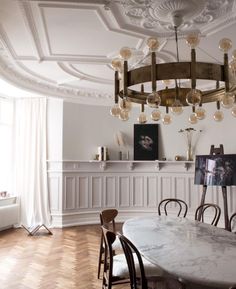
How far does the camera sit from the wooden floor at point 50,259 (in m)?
3.30

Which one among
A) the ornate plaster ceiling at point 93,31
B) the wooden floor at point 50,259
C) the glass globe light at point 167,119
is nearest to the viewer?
the ornate plaster ceiling at point 93,31

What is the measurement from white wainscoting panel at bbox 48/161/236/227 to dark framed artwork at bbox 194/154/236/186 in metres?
0.68

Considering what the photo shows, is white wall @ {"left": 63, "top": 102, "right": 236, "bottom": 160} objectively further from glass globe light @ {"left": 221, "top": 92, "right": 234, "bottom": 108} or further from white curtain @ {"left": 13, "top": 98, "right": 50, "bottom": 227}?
glass globe light @ {"left": 221, "top": 92, "right": 234, "bottom": 108}

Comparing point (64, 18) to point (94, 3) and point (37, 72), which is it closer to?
point (94, 3)

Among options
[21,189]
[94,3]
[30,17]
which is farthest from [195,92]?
[21,189]

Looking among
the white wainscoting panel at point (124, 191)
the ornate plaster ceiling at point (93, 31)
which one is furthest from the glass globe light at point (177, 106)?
the white wainscoting panel at point (124, 191)

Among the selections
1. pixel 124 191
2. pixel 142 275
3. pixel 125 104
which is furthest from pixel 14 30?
pixel 124 191

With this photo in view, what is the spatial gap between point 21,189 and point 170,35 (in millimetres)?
4446

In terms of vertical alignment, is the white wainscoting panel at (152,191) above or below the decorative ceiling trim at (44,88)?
below

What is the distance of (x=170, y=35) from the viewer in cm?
A: 343

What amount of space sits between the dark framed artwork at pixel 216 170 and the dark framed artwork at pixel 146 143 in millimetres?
1176

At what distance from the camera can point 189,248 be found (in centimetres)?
221

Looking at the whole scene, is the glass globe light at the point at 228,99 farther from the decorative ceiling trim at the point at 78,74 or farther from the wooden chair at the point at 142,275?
the decorative ceiling trim at the point at 78,74

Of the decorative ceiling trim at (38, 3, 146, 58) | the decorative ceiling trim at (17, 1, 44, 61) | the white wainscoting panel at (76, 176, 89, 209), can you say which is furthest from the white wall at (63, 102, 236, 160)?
the decorative ceiling trim at (38, 3, 146, 58)
